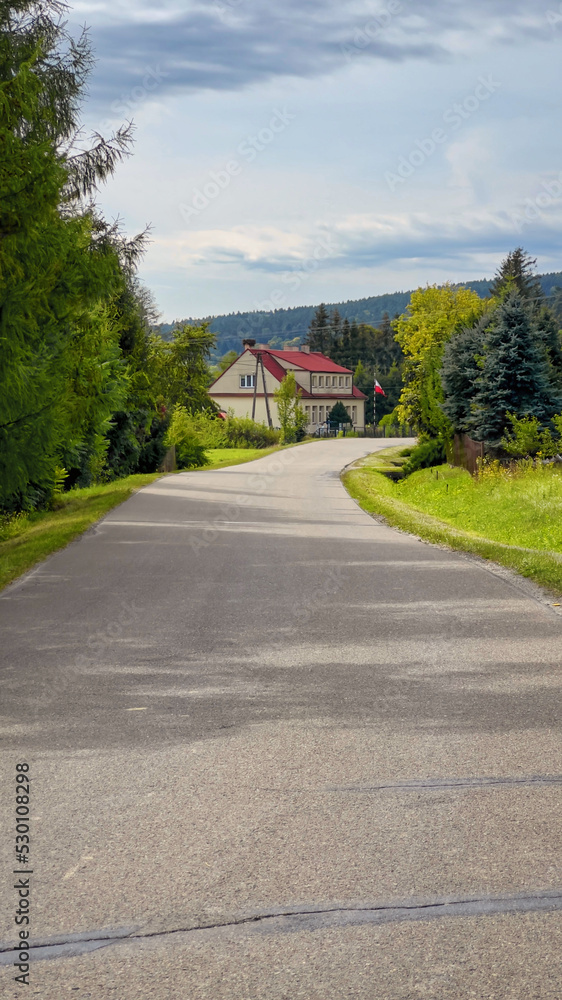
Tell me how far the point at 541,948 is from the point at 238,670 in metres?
3.98

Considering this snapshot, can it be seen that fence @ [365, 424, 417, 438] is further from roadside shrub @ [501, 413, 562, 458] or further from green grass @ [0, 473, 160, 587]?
green grass @ [0, 473, 160, 587]

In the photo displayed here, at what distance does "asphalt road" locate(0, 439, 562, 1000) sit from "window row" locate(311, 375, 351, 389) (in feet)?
342

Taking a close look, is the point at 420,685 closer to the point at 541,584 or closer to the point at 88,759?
the point at 88,759

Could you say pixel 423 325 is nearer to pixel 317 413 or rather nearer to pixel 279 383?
pixel 279 383

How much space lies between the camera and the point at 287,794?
4582 mm

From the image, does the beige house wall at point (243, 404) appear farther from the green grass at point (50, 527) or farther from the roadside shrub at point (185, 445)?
the green grass at point (50, 527)

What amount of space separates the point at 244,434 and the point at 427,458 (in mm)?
32496

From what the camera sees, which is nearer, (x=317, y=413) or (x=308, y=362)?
(x=317, y=413)

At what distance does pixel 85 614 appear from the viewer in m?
9.20

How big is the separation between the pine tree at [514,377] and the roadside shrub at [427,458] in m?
11.8

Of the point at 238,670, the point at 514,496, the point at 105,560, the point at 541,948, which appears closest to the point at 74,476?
the point at 514,496

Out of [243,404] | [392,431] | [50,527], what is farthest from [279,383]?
[50,527]

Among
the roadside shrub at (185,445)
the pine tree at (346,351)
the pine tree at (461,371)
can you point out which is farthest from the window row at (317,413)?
the pine tree at (461,371)

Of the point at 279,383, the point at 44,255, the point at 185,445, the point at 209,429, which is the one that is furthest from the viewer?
the point at 279,383
